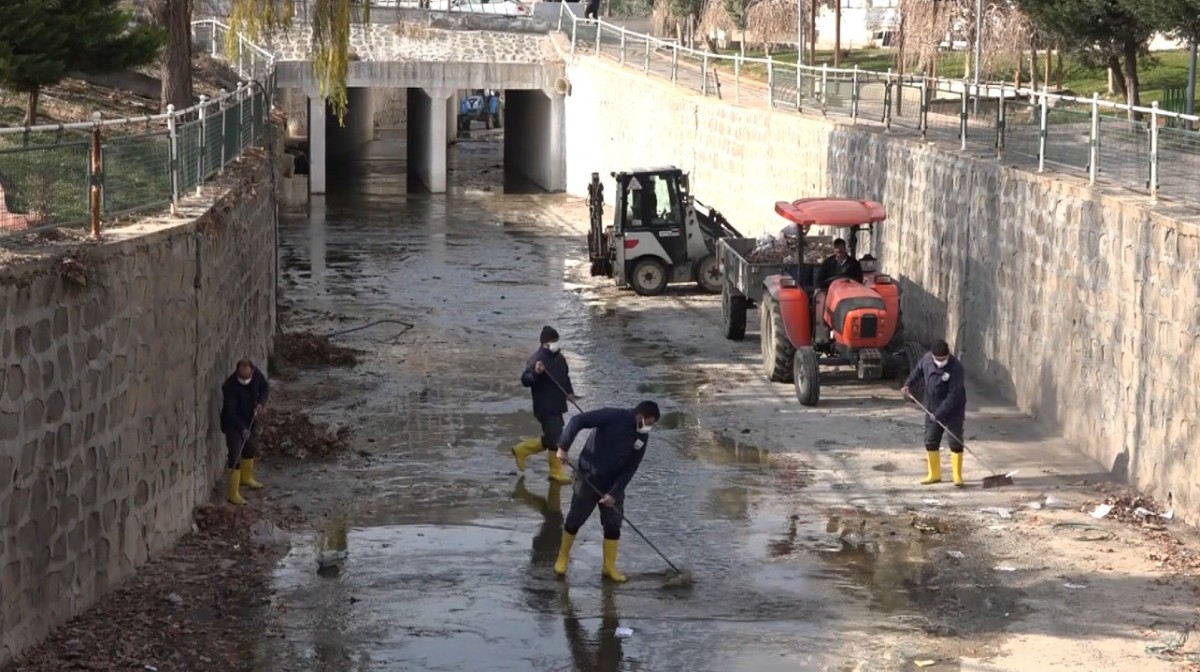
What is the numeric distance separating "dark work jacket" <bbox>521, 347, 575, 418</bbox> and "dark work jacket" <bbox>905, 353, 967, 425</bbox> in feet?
11.1

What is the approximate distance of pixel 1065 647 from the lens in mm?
11977

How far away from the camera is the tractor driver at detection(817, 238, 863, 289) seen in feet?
67.9

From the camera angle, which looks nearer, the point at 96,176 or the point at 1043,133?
the point at 96,176

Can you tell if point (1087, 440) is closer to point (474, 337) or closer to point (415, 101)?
point (474, 337)

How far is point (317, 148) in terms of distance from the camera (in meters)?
47.4

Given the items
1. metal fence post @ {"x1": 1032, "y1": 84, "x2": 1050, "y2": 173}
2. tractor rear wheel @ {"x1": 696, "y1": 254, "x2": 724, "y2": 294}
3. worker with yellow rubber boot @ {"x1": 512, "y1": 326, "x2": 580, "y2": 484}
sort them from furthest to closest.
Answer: tractor rear wheel @ {"x1": 696, "y1": 254, "x2": 724, "y2": 294}
metal fence post @ {"x1": 1032, "y1": 84, "x2": 1050, "y2": 173}
worker with yellow rubber boot @ {"x1": 512, "y1": 326, "x2": 580, "y2": 484}

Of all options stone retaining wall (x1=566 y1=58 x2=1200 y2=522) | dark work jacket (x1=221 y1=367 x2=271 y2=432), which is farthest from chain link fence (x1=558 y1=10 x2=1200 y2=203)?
dark work jacket (x1=221 y1=367 x2=271 y2=432)

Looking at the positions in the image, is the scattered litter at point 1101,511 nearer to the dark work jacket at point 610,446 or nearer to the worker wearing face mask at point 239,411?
the dark work jacket at point 610,446

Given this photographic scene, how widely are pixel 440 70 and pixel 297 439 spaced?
33004 millimetres

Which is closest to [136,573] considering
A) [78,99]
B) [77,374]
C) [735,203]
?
[77,374]

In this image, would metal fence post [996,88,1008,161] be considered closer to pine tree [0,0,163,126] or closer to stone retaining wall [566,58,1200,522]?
stone retaining wall [566,58,1200,522]

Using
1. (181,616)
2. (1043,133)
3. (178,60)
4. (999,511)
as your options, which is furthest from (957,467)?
(178,60)

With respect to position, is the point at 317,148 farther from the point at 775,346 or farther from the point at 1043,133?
the point at 1043,133

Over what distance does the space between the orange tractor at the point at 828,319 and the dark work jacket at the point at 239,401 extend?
691 cm
